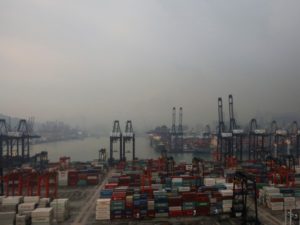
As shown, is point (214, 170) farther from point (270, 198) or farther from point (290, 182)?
point (270, 198)

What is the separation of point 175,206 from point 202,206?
249 cm

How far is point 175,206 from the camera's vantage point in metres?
30.6

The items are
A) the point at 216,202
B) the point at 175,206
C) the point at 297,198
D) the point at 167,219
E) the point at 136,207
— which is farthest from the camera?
the point at 297,198

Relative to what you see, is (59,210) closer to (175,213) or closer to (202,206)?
(175,213)

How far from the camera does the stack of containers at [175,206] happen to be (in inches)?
1194

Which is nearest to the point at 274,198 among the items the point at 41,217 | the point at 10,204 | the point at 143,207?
the point at 143,207

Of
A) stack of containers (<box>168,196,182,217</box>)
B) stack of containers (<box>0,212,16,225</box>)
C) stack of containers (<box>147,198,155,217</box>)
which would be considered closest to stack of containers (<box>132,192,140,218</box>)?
stack of containers (<box>147,198,155,217</box>)

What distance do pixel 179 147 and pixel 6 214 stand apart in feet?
312

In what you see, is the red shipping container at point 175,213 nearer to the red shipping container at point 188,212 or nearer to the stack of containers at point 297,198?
the red shipping container at point 188,212

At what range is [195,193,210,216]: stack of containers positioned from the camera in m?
30.5

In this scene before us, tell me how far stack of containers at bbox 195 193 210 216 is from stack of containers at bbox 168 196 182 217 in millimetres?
1587

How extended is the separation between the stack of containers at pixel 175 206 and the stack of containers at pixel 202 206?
1.59 meters

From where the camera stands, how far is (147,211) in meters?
30.0

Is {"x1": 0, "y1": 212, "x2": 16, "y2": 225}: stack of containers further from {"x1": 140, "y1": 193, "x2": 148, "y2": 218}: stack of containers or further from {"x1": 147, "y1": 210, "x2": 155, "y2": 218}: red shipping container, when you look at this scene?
{"x1": 147, "y1": 210, "x2": 155, "y2": 218}: red shipping container
